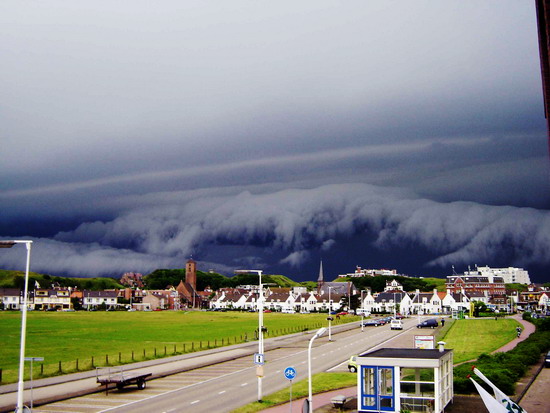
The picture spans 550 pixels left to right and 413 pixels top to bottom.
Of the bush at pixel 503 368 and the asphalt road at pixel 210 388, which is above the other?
the bush at pixel 503 368

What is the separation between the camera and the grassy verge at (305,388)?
1279 inches

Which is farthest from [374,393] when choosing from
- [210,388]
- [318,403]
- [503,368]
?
[503,368]

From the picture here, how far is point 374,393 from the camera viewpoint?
98.2ft

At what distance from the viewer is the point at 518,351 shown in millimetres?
53062

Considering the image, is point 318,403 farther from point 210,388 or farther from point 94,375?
point 94,375

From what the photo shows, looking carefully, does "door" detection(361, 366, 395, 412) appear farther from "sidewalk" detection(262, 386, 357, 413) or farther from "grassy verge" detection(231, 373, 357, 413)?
"grassy verge" detection(231, 373, 357, 413)

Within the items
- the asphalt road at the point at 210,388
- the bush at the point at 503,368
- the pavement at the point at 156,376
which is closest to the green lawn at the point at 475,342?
the bush at the point at 503,368

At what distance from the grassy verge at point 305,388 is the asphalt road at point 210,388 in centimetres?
117

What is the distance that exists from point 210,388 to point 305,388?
7103mm

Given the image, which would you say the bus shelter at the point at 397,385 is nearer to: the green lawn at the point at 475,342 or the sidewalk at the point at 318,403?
the sidewalk at the point at 318,403

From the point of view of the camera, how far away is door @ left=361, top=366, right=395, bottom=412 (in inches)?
1166

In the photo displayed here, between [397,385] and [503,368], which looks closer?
[397,385]

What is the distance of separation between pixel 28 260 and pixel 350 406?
63.4ft

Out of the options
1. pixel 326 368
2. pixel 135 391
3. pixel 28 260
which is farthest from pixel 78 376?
pixel 28 260
